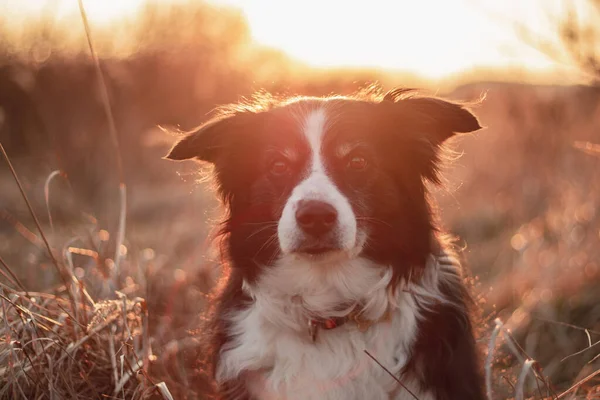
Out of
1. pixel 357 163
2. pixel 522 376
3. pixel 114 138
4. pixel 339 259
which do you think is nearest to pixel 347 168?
pixel 357 163

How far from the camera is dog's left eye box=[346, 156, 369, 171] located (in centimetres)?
355

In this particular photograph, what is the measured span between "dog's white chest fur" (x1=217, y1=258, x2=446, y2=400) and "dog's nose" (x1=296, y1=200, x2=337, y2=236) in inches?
17.1

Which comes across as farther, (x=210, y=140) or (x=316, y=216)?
(x=210, y=140)

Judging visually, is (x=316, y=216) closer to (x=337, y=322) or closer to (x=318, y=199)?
(x=318, y=199)

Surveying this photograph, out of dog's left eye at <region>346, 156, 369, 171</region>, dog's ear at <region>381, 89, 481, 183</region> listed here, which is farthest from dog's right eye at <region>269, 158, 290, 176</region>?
dog's ear at <region>381, 89, 481, 183</region>

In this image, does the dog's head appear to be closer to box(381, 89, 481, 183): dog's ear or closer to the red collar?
box(381, 89, 481, 183): dog's ear

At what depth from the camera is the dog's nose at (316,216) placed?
10.5 ft

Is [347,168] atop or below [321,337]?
atop

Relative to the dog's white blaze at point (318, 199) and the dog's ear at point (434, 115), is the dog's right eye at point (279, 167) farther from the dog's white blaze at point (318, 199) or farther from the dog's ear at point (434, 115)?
the dog's ear at point (434, 115)

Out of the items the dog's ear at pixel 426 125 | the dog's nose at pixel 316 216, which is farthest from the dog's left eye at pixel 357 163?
the dog's nose at pixel 316 216

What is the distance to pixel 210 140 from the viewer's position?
379 centimetres

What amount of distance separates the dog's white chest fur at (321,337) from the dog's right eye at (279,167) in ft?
1.63

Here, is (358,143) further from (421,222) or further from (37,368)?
(37,368)

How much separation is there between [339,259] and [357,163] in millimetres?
538
